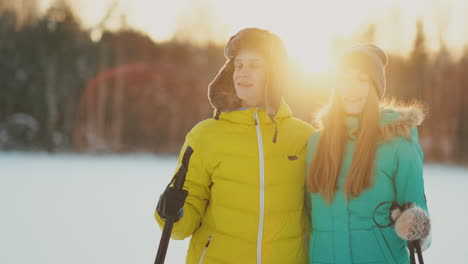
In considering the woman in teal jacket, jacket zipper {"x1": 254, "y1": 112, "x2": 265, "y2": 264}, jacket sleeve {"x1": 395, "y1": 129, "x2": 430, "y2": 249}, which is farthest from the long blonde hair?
jacket zipper {"x1": 254, "y1": 112, "x2": 265, "y2": 264}

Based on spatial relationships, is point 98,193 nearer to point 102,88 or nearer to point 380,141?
point 380,141

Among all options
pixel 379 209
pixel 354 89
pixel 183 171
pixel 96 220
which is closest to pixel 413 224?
pixel 379 209

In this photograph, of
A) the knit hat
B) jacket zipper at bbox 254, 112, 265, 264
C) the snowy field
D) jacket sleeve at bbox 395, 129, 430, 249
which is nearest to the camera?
Result: jacket sleeve at bbox 395, 129, 430, 249

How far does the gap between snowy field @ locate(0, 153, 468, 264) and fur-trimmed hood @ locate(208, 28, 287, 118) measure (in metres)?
2.60

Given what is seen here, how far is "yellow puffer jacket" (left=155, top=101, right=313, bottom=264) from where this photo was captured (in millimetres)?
2154

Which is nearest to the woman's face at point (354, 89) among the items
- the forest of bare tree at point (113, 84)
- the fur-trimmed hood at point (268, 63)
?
the fur-trimmed hood at point (268, 63)

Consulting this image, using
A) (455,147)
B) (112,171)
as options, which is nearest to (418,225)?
(112,171)

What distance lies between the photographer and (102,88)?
74.8ft

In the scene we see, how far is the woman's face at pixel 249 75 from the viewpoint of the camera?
7.56 ft

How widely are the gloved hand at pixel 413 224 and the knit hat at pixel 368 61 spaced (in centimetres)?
58

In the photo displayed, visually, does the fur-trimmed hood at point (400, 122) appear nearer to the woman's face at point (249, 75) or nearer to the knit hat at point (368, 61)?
the knit hat at point (368, 61)

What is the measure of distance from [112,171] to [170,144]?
9960mm

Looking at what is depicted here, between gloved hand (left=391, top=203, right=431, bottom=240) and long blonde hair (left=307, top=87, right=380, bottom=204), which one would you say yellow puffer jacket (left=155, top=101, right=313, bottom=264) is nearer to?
long blonde hair (left=307, top=87, right=380, bottom=204)

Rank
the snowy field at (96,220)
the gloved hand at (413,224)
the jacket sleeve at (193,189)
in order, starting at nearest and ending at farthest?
the gloved hand at (413,224) → the jacket sleeve at (193,189) → the snowy field at (96,220)
